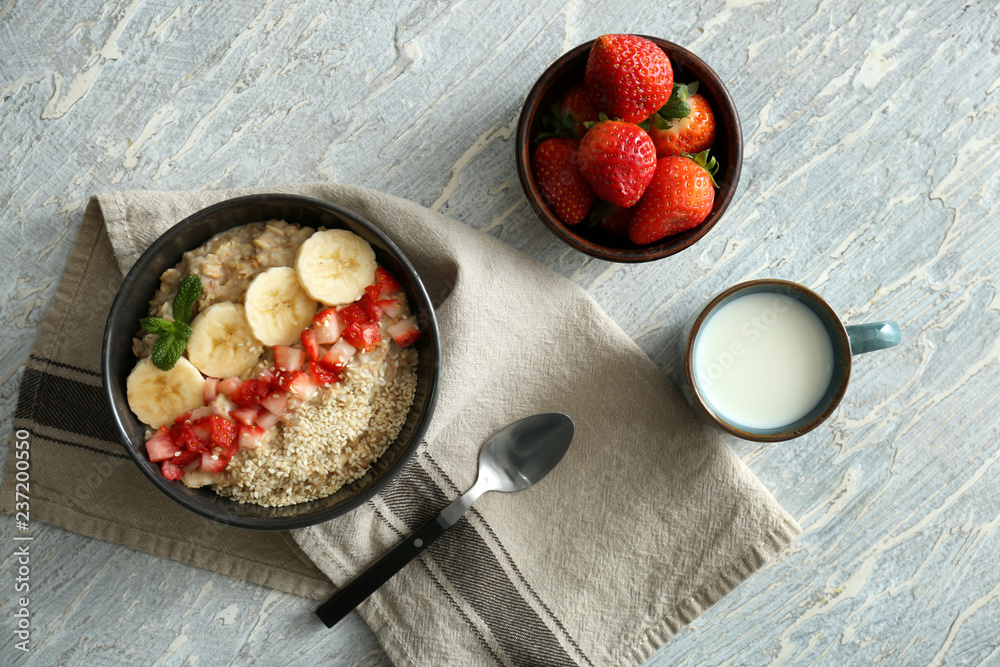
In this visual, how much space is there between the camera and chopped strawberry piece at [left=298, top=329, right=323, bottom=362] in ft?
4.86

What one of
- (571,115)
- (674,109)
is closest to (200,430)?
(571,115)

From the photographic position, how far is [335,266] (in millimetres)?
1548

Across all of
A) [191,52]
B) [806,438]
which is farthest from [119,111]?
[806,438]

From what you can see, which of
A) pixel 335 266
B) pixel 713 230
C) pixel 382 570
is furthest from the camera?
pixel 713 230

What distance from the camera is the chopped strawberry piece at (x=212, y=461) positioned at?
1.48 meters

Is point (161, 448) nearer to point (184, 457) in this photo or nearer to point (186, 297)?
point (184, 457)

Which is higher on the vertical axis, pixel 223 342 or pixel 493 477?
pixel 223 342

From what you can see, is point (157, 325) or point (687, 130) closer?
point (157, 325)

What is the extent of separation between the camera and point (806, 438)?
5.96ft

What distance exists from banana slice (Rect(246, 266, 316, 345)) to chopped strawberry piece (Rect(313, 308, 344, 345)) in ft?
0.16

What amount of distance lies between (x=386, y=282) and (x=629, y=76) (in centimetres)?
71

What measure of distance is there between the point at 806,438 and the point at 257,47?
1.79 metres

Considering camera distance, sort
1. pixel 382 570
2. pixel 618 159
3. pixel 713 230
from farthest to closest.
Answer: pixel 713 230
pixel 382 570
pixel 618 159

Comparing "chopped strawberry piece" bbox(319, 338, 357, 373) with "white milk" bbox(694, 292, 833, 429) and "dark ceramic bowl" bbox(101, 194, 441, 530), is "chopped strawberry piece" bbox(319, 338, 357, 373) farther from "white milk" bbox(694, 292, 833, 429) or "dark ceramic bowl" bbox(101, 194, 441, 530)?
"white milk" bbox(694, 292, 833, 429)
